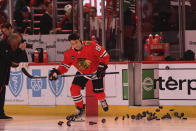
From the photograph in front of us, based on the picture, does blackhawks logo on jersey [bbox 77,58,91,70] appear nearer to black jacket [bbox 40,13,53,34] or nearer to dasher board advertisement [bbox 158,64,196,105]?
dasher board advertisement [bbox 158,64,196,105]

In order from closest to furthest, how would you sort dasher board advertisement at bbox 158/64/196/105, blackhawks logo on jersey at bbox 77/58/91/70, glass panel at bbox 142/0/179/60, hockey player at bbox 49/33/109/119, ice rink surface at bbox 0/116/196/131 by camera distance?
ice rink surface at bbox 0/116/196/131
hockey player at bbox 49/33/109/119
blackhawks logo on jersey at bbox 77/58/91/70
dasher board advertisement at bbox 158/64/196/105
glass panel at bbox 142/0/179/60

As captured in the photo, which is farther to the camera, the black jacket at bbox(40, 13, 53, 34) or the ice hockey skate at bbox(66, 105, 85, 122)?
the black jacket at bbox(40, 13, 53, 34)

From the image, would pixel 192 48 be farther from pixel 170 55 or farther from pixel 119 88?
pixel 119 88

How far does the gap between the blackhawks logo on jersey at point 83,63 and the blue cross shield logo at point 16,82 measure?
2.01 m

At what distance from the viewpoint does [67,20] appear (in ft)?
41.7

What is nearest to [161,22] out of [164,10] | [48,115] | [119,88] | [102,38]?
[164,10]

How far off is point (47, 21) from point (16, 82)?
76.9 inches

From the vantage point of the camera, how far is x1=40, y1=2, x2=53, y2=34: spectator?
12.7 metres

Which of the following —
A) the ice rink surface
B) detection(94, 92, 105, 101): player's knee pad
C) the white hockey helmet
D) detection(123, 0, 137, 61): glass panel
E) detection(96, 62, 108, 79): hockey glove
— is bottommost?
the ice rink surface

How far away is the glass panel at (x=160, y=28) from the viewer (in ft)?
37.6

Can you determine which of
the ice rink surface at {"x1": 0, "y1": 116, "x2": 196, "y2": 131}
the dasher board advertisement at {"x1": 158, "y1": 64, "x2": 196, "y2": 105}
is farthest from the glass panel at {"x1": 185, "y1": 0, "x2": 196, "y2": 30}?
the ice rink surface at {"x1": 0, "y1": 116, "x2": 196, "y2": 131}

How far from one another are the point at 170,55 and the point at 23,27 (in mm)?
3551

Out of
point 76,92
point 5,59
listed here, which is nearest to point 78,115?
point 76,92

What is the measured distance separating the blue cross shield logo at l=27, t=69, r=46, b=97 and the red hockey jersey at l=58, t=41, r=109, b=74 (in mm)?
1555
